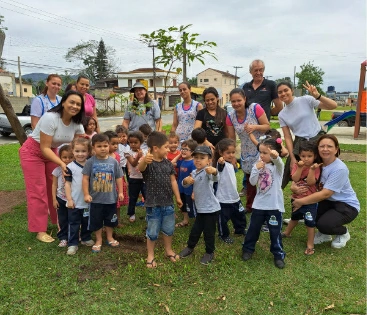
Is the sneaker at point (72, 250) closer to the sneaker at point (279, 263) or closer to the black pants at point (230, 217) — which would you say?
the black pants at point (230, 217)

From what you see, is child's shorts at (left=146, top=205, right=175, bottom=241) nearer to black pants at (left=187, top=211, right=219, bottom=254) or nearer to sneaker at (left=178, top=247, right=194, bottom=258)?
black pants at (left=187, top=211, right=219, bottom=254)

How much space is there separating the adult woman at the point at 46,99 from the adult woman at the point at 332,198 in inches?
129

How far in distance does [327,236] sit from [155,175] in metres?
2.31

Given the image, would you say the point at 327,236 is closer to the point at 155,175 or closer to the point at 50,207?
the point at 155,175

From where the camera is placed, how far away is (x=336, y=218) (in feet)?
12.8

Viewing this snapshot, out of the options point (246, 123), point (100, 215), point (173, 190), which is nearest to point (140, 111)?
point (246, 123)

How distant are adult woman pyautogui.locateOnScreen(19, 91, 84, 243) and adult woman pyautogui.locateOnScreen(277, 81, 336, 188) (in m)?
2.61

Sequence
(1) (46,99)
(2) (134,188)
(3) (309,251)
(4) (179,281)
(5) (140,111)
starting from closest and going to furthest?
(4) (179,281) → (3) (309,251) → (1) (46,99) → (2) (134,188) → (5) (140,111)

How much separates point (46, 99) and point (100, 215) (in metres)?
1.74

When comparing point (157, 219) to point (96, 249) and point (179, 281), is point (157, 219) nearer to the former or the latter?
point (179, 281)

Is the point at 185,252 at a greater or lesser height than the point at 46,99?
lesser

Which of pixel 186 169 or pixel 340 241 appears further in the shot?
pixel 186 169

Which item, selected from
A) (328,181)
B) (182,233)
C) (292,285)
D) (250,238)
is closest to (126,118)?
(182,233)

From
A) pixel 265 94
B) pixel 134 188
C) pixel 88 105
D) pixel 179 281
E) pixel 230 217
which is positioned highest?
pixel 265 94
